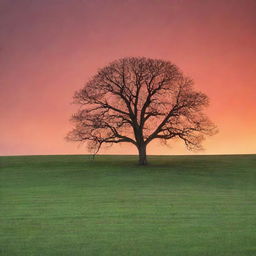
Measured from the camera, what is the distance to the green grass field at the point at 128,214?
15438 mm

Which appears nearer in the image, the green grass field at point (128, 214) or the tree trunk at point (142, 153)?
the green grass field at point (128, 214)

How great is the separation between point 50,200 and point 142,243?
12408 millimetres

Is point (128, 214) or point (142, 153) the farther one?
point (142, 153)

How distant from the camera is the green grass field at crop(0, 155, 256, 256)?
15.4m

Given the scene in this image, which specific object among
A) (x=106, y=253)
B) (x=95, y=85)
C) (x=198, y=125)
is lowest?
(x=106, y=253)

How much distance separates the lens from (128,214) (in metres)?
21.9

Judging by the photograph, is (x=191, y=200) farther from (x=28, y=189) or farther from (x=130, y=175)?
(x=130, y=175)

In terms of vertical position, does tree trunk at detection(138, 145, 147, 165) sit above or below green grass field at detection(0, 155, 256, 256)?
above

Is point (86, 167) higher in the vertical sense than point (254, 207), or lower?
higher

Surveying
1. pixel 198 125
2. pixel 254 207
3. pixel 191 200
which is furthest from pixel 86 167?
pixel 254 207

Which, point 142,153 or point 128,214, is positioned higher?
point 142,153

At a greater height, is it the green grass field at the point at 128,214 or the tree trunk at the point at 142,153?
the tree trunk at the point at 142,153

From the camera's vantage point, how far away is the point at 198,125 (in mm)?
49719

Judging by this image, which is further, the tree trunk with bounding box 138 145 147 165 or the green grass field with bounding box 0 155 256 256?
the tree trunk with bounding box 138 145 147 165
